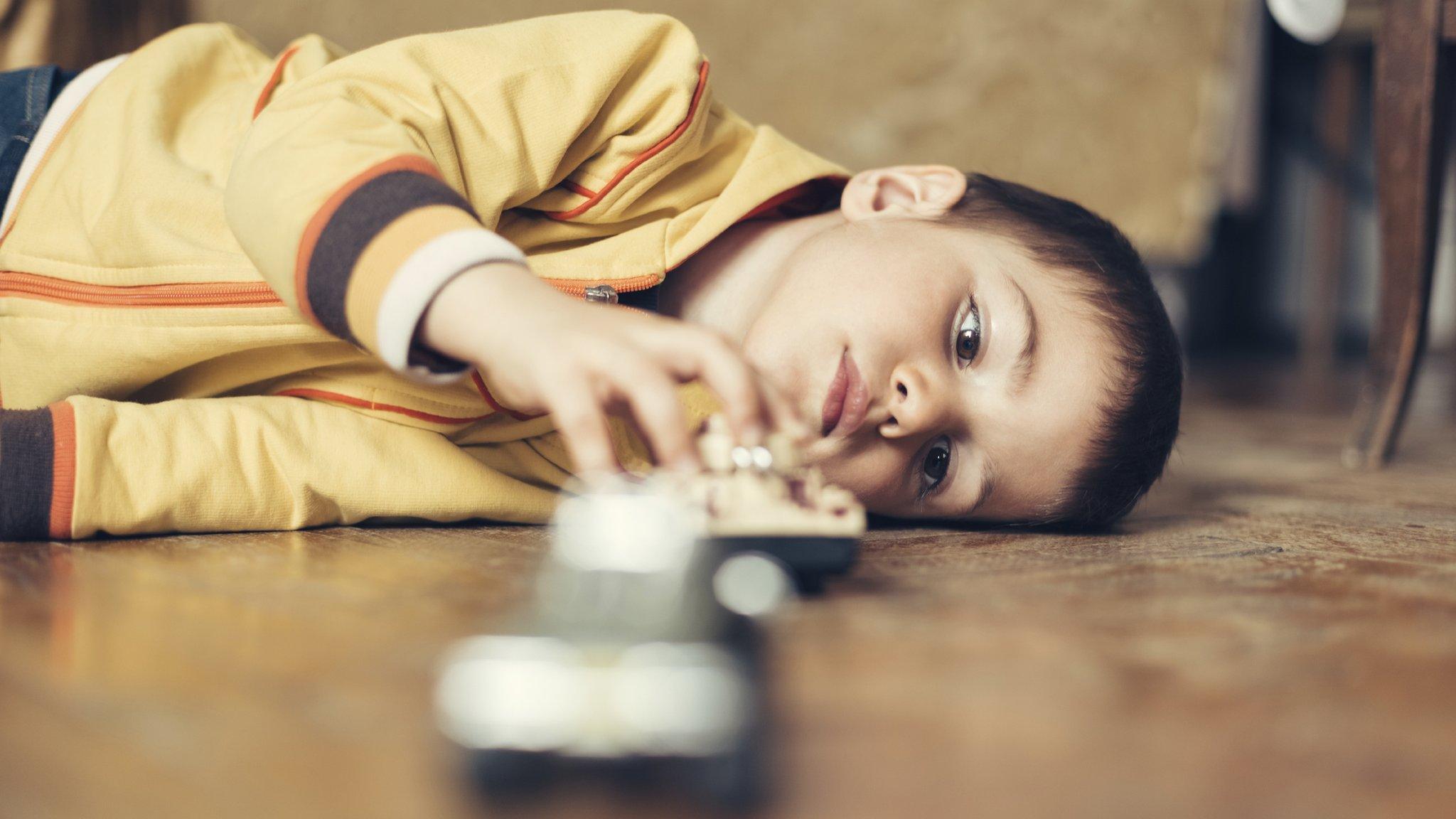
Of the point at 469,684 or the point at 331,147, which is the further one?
the point at 331,147

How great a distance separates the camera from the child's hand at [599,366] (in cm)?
50

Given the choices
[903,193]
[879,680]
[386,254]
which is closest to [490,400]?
[386,254]

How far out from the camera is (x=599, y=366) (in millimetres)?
507

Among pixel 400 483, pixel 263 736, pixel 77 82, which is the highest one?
pixel 77 82

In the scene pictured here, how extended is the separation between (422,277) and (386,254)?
0.11 feet

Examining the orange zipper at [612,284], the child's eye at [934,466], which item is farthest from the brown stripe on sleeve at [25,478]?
the child's eye at [934,466]

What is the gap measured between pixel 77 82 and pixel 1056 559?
0.96 m

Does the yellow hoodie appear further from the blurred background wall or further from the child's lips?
the blurred background wall

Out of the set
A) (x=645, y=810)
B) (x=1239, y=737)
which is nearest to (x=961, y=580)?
(x=1239, y=737)

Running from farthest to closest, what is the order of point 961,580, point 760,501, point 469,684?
point 961,580 → point 760,501 → point 469,684

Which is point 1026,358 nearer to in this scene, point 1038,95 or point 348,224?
point 348,224

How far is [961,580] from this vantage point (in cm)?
64

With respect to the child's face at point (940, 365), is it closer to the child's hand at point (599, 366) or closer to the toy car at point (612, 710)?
the child's hand at point (599, 366)

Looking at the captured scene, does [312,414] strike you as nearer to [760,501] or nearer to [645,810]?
[760,501]
